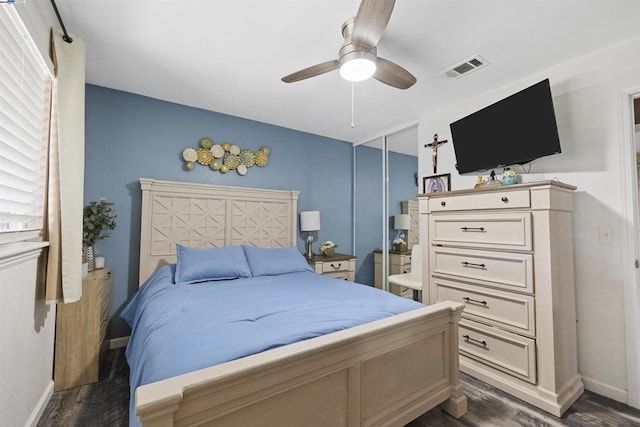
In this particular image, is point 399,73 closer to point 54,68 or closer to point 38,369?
point 54,68

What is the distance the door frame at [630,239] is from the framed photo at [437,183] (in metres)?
1.36

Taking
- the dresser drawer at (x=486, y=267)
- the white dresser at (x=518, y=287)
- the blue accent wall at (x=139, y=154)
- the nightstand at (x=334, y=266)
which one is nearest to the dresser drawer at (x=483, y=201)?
the white dresser at (x=518, y=287)

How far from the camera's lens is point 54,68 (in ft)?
5.99

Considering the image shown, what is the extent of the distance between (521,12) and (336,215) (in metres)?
3.09

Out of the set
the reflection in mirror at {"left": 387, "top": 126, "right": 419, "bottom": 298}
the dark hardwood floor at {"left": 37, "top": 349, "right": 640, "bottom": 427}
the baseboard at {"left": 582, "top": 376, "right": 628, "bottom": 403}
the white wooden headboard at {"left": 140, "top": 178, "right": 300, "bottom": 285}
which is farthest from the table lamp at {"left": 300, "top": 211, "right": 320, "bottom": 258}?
the baseboard at {"left": 582, "top": 376, "right": 628, "bottom": 403}

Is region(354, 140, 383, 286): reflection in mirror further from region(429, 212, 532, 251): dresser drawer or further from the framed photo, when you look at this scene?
region(429, 212, 532, 251): dresser drawer

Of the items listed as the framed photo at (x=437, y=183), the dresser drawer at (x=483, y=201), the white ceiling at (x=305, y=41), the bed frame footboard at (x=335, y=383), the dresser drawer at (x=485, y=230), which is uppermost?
the white ceiling at (x=305, y=41)

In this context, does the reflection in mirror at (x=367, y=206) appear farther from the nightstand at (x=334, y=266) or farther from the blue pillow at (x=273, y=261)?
the blue pillow at (x=273, y=261)

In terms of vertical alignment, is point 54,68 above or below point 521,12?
below

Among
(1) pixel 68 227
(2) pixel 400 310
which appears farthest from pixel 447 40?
(1) pixel 68 227

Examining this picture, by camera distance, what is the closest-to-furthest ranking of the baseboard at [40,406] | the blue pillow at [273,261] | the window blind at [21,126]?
the window blind at [21,126] → the baseboard at [40,406] → the blue pillow at [273,261]

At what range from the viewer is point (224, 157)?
3.51 metres

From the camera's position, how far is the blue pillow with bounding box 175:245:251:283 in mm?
2596

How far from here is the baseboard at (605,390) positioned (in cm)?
200
